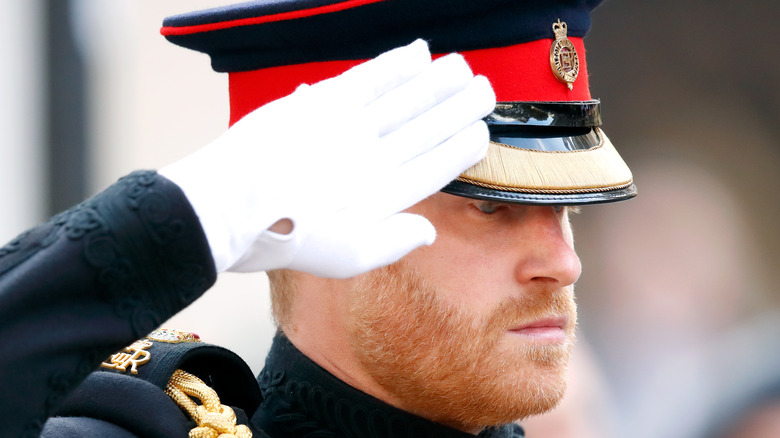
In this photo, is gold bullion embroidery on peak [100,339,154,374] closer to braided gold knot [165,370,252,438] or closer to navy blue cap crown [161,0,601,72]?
braided gold knot [165,370,252,438]

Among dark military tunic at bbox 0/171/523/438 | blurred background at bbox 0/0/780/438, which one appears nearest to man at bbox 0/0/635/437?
dark military tunic at bbox 0/171/523/438

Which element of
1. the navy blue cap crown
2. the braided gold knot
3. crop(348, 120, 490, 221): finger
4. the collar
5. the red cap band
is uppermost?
the navy blue cap crown

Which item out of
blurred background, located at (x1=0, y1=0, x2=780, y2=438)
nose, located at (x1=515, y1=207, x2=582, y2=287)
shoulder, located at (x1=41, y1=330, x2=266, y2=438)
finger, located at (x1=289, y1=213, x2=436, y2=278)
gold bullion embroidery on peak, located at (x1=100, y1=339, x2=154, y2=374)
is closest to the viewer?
finger, located at (x1=289, y1=213, x2=436, y2=278)

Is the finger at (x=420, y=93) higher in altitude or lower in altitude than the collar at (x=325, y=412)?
higher

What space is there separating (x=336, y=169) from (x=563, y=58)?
648mm

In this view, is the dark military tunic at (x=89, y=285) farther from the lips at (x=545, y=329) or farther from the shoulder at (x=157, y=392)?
the lips at (x=545, y=329)

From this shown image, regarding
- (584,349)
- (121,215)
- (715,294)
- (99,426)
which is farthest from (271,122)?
(715,294)

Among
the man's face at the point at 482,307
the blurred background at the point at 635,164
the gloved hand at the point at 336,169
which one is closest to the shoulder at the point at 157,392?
the man's face at the point at 482,307

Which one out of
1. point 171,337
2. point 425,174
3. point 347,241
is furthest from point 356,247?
point 171,337

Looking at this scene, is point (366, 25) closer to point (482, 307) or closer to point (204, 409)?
point (482, 307)

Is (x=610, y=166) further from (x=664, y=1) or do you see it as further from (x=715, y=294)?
(x=664, y=1)

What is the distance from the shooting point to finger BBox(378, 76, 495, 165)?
1.48m

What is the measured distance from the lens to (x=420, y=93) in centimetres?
152

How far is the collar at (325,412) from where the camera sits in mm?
1896
